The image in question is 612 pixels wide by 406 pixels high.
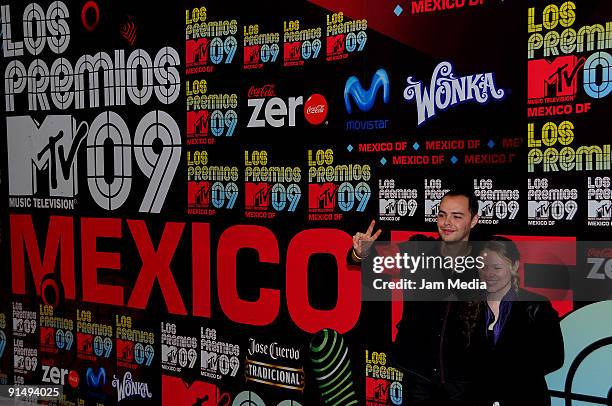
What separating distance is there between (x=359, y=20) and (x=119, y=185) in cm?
129

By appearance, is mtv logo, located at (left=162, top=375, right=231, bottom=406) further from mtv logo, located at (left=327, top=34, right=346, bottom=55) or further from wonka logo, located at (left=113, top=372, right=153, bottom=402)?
mtv logo, located at (left=327, top=34, right=346, bottom=55)

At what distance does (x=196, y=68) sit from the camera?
2.86 meters

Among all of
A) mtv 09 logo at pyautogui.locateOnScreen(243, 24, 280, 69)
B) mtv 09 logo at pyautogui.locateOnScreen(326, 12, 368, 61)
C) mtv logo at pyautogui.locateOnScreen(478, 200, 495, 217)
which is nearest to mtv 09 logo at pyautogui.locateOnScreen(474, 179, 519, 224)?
mtv logo at pyautogui.locateOnScreen(478, 200, 495, 217)

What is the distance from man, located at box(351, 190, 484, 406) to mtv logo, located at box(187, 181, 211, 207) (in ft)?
2.48

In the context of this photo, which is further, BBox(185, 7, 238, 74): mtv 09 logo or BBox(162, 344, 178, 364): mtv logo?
BBox(162, 344, 178, 364): mtv logo

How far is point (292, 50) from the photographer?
2.63 meters

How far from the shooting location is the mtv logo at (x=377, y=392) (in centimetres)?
251

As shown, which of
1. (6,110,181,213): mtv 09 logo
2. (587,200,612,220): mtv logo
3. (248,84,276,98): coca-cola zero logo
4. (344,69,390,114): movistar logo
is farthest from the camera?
(6,110,181,213): mtv 09 logo

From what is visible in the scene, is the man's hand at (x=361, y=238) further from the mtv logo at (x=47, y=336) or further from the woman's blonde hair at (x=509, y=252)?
the mtv logo at (x=47, y=336)

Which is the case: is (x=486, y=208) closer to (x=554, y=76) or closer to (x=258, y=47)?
(x=554, y=76)

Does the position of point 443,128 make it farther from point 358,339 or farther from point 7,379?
point 7,379

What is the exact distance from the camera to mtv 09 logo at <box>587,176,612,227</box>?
2086 millimetres
